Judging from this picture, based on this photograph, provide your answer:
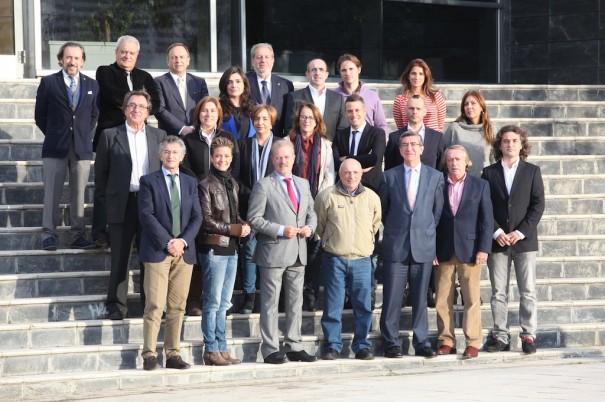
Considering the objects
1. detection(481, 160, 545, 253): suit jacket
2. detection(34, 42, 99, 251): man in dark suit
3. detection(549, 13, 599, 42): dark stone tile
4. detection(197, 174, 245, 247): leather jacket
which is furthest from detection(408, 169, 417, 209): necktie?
detection(549, 13, 599, 42): dark stone tile

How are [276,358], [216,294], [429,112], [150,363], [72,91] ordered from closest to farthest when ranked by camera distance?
1. [150,363]
2. [216,294]
3. [276,358]
4. [72,91]
5. [429,112]

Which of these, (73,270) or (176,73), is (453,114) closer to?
(176,73)

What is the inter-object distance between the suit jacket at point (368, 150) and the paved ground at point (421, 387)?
1.76m

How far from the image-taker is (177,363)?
32.7 ft

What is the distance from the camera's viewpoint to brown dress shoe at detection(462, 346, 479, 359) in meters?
10.7

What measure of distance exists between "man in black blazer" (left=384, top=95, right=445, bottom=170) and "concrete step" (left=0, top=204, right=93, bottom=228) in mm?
3010

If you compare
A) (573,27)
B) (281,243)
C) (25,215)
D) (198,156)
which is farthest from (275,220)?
(573,27)

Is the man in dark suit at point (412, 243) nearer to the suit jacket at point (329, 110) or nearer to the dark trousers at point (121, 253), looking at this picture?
the suit jacket at point (329, 110)

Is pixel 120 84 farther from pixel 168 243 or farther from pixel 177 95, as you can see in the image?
pixel 168 243

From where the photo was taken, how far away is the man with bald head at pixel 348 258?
10609 mm

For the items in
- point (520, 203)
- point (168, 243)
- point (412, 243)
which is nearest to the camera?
point (168, 243)

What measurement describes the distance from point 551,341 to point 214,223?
3.33 meters

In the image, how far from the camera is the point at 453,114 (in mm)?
15172

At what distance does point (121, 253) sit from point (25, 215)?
1643 mm
